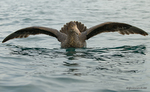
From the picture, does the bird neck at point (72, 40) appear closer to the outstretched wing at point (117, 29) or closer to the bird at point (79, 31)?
the bird at point (79, 31)

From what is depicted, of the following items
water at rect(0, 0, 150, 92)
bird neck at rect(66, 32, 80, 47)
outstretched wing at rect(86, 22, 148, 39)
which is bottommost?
water at rect(0, 0, 150, 92)

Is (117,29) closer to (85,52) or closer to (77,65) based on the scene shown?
(85,52)

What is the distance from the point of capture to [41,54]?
845 centimetres

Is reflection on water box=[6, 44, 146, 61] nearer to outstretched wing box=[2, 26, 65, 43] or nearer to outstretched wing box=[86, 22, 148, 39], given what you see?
outstretched wing box=[86, 22, 148, 39]

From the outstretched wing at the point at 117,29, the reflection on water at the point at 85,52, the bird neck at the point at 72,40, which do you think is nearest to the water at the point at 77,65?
the reflection on water at the point at 85,52

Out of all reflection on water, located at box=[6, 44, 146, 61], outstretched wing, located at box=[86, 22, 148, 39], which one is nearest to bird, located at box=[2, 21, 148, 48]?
outstretched wing, located at box=[86, 22, 148, 39]

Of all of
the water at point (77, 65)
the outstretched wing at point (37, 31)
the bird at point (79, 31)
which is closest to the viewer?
the water at point (77, 65)

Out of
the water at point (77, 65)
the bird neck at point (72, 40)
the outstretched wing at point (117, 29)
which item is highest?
the outstretched wing at point (117, 29)

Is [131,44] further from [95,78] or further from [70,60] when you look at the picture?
[95,78]

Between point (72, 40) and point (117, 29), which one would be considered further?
point (117, 29)

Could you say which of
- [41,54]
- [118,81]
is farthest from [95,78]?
[41,54]

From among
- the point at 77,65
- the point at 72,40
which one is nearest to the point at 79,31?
the point at 72,40

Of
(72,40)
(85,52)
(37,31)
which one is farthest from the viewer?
(37,31)

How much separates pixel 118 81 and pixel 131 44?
429 centimetres
